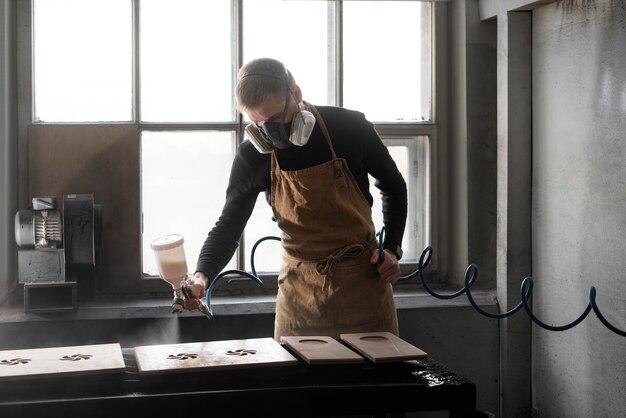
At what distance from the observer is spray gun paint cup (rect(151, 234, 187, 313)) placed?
2.48m

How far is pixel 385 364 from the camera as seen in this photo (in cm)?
227

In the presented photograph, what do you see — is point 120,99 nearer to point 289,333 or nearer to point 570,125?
point 289,333

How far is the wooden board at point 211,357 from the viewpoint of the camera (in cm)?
213

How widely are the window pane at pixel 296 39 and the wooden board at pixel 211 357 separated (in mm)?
1817

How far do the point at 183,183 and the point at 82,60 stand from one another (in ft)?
2.37

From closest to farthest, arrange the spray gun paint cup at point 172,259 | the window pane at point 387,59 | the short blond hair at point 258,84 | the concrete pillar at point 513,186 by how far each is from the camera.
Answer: the spray gun paint cup at point 172,259, the short blond hair at point 258,84, the concrete pillar at point 513,186, the window pane at point 387,59

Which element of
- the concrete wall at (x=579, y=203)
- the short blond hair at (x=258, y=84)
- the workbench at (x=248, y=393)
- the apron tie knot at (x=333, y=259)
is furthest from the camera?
the concrete wall at (x=579, y=203)

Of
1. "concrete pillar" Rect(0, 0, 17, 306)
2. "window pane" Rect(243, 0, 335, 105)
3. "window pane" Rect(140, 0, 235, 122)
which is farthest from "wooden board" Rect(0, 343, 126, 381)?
"window pane" Rect(243, 0, 335, 105)

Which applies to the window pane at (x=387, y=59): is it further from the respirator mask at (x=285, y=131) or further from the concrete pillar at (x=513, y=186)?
the respirator mask at (x=285, y=131)

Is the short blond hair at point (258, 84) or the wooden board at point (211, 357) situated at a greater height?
the short blond hair at point (258, 84)

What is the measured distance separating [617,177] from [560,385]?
1.03 m

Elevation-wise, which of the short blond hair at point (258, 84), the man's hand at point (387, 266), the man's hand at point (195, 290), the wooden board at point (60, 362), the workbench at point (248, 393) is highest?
the short blond hair at point (258, 84)

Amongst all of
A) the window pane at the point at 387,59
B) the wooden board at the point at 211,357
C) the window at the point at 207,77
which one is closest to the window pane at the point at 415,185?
the window at the point at 207,77

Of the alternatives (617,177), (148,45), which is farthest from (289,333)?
(148,45)
